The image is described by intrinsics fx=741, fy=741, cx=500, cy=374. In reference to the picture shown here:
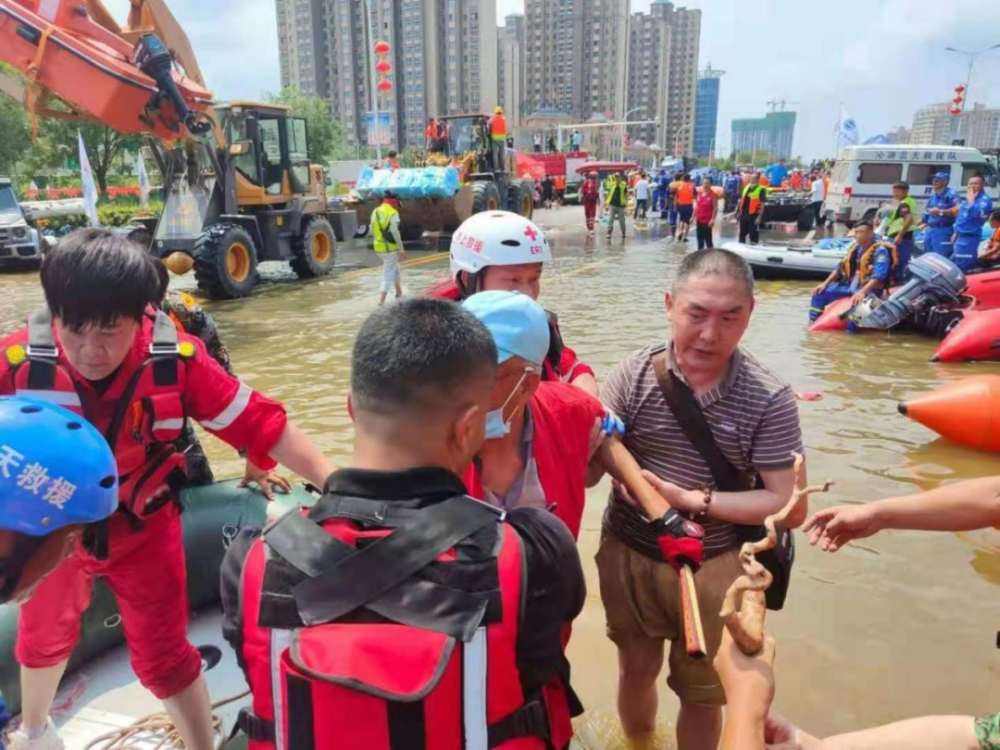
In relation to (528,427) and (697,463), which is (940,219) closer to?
(697,463)

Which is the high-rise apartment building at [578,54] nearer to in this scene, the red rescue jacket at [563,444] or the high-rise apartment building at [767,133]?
the high-rise apartment building at [767,133]

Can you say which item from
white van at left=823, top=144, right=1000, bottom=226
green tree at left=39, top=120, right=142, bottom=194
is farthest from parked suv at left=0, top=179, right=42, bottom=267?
white van at left=823, top=144, right=1000, bottom=226

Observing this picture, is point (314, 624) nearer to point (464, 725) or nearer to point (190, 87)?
point (464, 725)

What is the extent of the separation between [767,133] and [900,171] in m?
162

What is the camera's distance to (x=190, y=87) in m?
9.10

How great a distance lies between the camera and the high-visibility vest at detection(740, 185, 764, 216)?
15.3m

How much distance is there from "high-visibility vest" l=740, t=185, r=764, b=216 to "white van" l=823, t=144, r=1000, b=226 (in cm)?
277

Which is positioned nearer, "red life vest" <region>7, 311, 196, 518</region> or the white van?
"red life vest" <region>7, 311, 196, 518</region>

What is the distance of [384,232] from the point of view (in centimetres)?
991

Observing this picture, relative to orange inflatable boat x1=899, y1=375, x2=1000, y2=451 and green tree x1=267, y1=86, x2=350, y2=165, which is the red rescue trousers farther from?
green tree x1=267, y1=86, x2=350, y2=165

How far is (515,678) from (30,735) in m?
1.91

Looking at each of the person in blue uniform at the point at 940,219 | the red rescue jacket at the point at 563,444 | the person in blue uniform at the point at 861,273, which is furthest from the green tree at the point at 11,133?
→ the red rescue jacket at the point at 563,444

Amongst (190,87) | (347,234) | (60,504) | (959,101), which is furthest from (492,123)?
(959,101)

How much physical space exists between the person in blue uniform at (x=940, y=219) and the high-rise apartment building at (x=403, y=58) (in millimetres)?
62054
